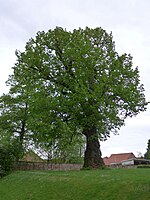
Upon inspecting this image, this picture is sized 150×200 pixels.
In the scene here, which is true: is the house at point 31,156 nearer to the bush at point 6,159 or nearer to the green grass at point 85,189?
the bush at point 6,159

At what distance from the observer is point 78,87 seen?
2348 centimetres

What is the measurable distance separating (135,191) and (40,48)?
1968cm

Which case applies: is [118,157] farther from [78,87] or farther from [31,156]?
[78,87]

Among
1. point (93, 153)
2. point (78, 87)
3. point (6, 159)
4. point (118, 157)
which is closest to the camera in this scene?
point (78, 87)

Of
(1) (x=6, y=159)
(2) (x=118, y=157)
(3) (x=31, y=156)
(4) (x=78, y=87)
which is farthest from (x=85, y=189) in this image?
(2) (x=118, y=157)

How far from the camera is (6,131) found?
35.8 meters

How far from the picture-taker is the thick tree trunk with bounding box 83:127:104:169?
25.1 meters

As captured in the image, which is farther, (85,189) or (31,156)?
(31,156)

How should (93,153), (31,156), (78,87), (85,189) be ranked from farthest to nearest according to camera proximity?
1. (31,156)
2. (93,153)
3. (78,87)
4. (85,189)

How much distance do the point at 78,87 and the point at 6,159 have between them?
11.0 meters

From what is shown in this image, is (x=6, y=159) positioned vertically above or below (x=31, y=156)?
below

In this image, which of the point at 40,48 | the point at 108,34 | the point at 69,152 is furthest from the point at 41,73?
the point at 69,152

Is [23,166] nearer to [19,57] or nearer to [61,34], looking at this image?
[19,57]

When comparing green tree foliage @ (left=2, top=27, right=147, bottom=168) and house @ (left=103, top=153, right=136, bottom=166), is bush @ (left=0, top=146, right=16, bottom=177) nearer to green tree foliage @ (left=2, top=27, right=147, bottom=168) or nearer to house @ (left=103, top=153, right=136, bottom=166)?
green tree foliage @ (left=2, top=27, right=147, bottom=168)
